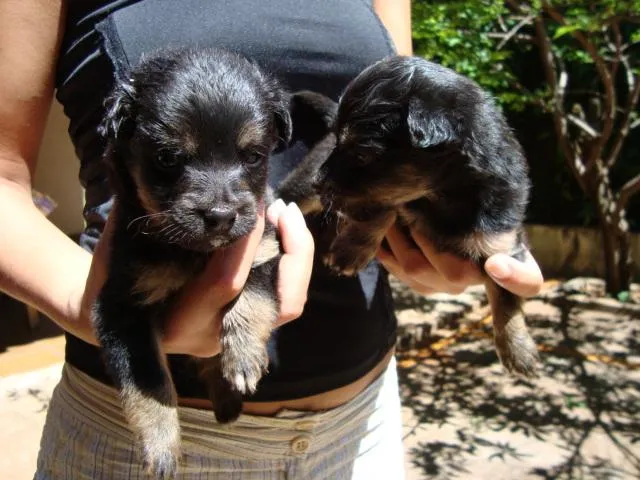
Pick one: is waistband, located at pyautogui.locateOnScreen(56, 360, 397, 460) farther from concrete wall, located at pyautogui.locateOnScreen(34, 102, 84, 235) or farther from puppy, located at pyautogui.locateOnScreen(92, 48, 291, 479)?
concrete wall, located at pyautogui.locateOnScreen(34, 102, 84, 235)

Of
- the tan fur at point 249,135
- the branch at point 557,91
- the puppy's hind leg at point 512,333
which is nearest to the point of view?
the tan fur at point 249,135

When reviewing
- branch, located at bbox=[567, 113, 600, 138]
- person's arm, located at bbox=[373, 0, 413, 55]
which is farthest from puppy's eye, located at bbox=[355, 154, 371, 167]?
branch, located at bbox=[567, 113, 600, 138]

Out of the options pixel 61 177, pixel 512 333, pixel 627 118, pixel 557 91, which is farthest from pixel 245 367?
pixel 61 177

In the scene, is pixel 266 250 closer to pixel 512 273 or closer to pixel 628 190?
pixel 512 273

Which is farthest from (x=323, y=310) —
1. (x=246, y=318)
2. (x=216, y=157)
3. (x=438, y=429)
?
(x=438, y=429)

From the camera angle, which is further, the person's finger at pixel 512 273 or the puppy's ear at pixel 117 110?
the person's finger at pixel 512 273

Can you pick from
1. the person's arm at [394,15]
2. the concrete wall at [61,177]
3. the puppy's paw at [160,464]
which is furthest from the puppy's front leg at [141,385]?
the concrete wall at [61,177]

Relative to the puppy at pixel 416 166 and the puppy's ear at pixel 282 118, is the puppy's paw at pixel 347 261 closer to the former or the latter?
the puppy at pixel 416 166
